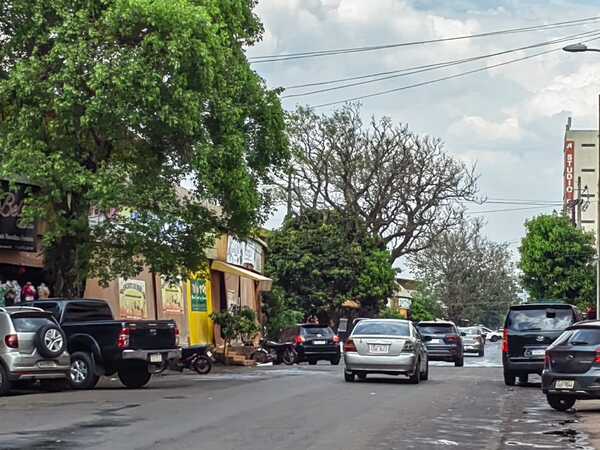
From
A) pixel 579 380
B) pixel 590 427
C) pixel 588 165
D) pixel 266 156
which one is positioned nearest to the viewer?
pixel 590 427

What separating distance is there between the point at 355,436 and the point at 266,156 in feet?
49.6

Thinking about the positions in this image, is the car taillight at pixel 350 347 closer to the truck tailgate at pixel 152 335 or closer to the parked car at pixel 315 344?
the truck tailgate at pixel 152 335

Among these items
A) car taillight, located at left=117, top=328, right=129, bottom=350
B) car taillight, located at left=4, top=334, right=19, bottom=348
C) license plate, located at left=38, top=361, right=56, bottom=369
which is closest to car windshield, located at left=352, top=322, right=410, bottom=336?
car taillight, located at left=117, top=328, right=129, bottom=350

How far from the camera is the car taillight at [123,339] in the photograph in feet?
78.0

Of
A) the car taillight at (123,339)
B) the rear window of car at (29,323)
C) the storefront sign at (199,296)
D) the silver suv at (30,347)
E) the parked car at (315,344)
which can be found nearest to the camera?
the silver suv at (30,347)

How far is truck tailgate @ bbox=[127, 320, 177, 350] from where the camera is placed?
24.1 m

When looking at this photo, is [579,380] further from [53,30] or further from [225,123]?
[53,30]

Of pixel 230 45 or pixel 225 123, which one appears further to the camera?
pixel 230 45

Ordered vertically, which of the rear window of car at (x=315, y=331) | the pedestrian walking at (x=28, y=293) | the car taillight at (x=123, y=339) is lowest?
the car taillight at (x=123, y=339)

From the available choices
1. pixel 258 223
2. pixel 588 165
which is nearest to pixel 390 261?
pixel 258 223

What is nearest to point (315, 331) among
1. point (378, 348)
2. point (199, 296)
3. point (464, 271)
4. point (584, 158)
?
point (199, 296)

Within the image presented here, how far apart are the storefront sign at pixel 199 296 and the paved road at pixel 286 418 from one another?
18.4 metres

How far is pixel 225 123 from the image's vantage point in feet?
88.3

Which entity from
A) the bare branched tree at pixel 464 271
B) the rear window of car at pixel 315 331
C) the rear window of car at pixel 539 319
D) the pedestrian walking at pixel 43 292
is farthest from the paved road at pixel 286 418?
the bare branched tree at pixel 464 271
